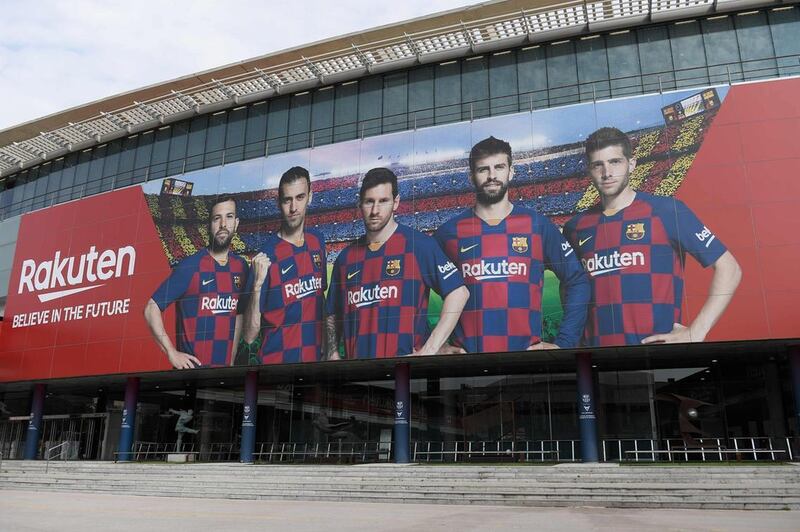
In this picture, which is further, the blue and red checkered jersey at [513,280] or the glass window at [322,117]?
the glass window at [322,117]

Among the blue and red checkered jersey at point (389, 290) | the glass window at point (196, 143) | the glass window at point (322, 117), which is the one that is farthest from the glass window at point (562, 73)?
the glass window at point (196, 143)

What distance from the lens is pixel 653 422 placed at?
26.4 metres

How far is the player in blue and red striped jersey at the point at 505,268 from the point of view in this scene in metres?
23.9

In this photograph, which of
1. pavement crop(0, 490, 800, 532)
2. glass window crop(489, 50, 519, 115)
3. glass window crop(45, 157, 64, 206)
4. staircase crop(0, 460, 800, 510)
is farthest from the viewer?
glass window crop(45, 157, 64, 206)

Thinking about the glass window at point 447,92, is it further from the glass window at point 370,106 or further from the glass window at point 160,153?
the glass window at point 160,153

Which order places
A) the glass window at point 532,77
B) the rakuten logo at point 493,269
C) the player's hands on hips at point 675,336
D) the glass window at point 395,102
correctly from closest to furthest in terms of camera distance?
the player's hands on hips at point 675,336
the rakuten logo at point 493,269
the glass window at point 532,77
the glass window at point 395,102

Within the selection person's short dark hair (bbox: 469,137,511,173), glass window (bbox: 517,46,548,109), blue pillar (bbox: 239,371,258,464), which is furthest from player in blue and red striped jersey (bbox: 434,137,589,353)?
blue pillar (bbox: 239,371,258,464)

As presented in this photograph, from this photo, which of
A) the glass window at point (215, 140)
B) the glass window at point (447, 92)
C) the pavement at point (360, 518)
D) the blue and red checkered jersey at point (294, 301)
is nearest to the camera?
the pavement at point (360, 518)

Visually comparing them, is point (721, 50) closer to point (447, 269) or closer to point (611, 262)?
point (611, 262)

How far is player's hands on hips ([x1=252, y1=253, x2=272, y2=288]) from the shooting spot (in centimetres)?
2870

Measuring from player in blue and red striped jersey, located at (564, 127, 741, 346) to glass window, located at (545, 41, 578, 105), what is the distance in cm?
432

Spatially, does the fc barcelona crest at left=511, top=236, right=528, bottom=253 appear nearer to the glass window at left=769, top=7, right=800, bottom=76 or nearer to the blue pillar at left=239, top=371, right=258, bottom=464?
the glass window at left=769, top=7, right=800, bottom=76

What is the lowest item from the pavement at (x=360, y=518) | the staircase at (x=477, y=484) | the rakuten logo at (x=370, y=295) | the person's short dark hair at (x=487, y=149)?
the pavement at (x=360, y=518)

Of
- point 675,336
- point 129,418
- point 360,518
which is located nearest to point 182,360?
point 129,418
